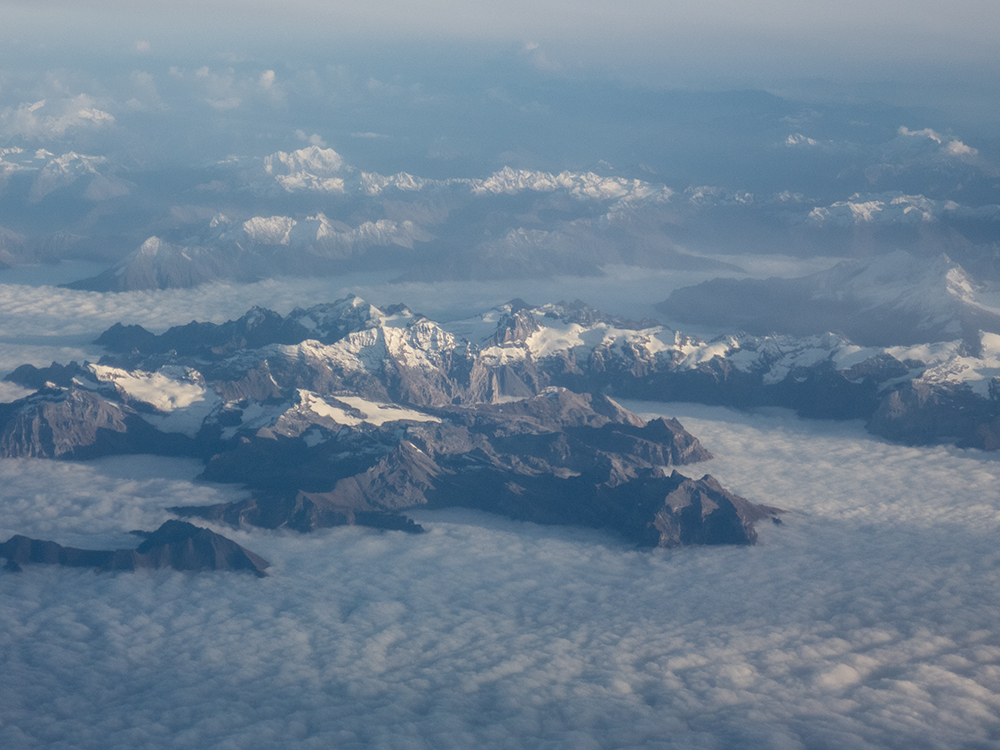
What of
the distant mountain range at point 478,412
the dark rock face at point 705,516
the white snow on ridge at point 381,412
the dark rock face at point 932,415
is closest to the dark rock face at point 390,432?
the dark rock face at point 705,516

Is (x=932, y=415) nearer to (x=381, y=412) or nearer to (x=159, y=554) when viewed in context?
(x=381, y=412)

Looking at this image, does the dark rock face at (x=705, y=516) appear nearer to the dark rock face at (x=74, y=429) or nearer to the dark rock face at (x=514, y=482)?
the dark rock face at (x=514, y=482)

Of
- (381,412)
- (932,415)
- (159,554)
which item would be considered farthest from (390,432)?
(932,415)

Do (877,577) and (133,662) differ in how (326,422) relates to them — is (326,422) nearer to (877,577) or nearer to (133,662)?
(133,662)

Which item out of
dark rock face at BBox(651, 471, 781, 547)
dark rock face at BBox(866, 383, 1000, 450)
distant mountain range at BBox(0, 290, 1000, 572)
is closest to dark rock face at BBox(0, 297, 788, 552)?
dark rock face at BBox(651, 471, 781, 547)

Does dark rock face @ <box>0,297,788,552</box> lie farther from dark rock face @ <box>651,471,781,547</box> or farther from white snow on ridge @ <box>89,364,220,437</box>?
white snow on ridge @ <box>89,364,220,437</box>

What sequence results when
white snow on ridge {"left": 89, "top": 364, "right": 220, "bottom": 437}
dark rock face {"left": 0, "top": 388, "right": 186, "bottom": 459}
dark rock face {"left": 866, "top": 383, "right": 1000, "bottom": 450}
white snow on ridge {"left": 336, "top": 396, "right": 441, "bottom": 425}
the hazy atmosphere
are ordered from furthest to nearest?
dark rock face {"left": 866, "top": 383, "right": 1000, "bottom": 450}, white snow on ridge {"left": 336, "top": 396, "right": 441, "bottom": 425}, white snow on ridge {"left": 89, "top": 364, "right": 220, "bottom": 437}, dark rock face {"left": 0, "top": 388, "right": 186, "bottom": 459}, the hazy atmosphere

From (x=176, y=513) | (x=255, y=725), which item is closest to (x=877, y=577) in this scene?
(x=255, y=725)

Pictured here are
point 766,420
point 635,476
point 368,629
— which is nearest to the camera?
point 368,629
